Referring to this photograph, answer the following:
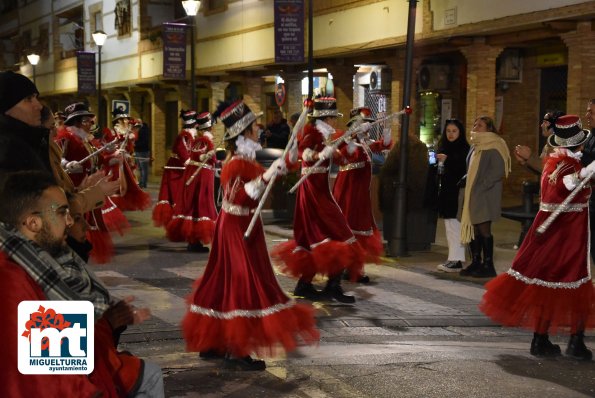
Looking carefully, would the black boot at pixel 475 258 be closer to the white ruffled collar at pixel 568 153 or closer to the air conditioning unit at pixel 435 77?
the white ruffled collar at pixel 568 153

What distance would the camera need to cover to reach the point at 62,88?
4256 cm

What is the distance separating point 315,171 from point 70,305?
588cm

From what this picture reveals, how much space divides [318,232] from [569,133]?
2.96 metres

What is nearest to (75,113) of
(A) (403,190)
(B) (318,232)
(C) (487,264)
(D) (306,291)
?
(B) (318,232)

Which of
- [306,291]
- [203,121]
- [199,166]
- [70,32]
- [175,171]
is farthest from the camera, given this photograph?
[70,32]

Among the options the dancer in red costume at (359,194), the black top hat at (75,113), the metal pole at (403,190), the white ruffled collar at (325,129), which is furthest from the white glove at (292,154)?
the metal pole at (403,190)

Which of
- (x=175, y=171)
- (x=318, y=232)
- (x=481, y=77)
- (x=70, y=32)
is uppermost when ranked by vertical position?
(x=70, y=32)

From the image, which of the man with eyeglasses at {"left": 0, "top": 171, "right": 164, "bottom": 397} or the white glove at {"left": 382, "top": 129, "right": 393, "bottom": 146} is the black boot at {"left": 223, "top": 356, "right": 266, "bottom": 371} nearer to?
A: the man with eyeglasses at {"left": 0, "top": 171, "right": 164, "bottom": 397}

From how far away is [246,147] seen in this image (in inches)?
258

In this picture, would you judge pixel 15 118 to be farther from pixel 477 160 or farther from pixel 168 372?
pixel 477 160

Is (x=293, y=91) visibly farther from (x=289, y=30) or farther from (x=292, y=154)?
(x=292, y=154)

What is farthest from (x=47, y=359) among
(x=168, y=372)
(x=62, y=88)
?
(x=62, y=88)

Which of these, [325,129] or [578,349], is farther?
[325,129]

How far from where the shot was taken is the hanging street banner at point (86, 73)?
3359 cm
